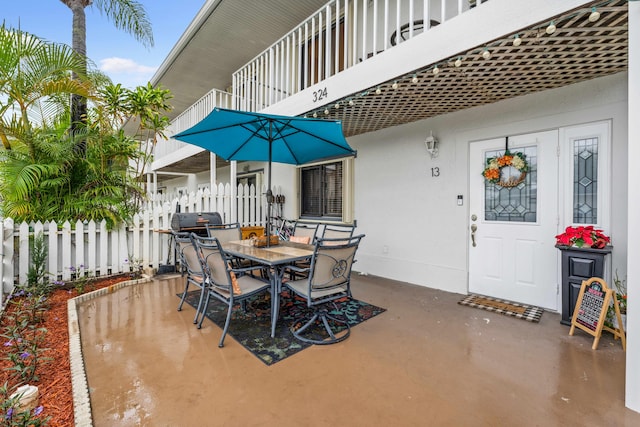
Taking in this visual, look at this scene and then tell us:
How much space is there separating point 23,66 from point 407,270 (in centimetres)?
666

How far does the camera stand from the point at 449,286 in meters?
4.62

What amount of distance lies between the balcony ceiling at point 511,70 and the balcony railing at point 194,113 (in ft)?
13.5

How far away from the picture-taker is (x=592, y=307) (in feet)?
9.56

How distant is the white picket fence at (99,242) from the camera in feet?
13.8

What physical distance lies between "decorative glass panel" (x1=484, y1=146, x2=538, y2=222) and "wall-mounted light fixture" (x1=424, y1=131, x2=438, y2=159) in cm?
75

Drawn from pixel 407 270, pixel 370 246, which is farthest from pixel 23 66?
pixel 407 270

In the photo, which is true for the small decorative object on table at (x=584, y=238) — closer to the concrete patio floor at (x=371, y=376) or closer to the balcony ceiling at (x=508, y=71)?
the concrete patio floor at (x=371, y=376)

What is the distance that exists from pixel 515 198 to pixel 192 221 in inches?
212

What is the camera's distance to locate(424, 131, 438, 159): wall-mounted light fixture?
15.3 feet

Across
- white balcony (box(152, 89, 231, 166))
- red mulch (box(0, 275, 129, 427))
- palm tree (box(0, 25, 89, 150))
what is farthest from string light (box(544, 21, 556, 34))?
white balcony (box(152, 89, 231, 166))

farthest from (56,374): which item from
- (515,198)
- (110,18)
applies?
(110,18)

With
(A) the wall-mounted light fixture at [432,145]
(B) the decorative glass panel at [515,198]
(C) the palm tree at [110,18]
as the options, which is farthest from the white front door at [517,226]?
(C) the palm tree at [110,18]

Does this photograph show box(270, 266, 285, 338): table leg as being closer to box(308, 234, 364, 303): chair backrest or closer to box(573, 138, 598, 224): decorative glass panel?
box(308, 234, 364, 303): chair backrest

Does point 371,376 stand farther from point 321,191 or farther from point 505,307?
point 321,191
